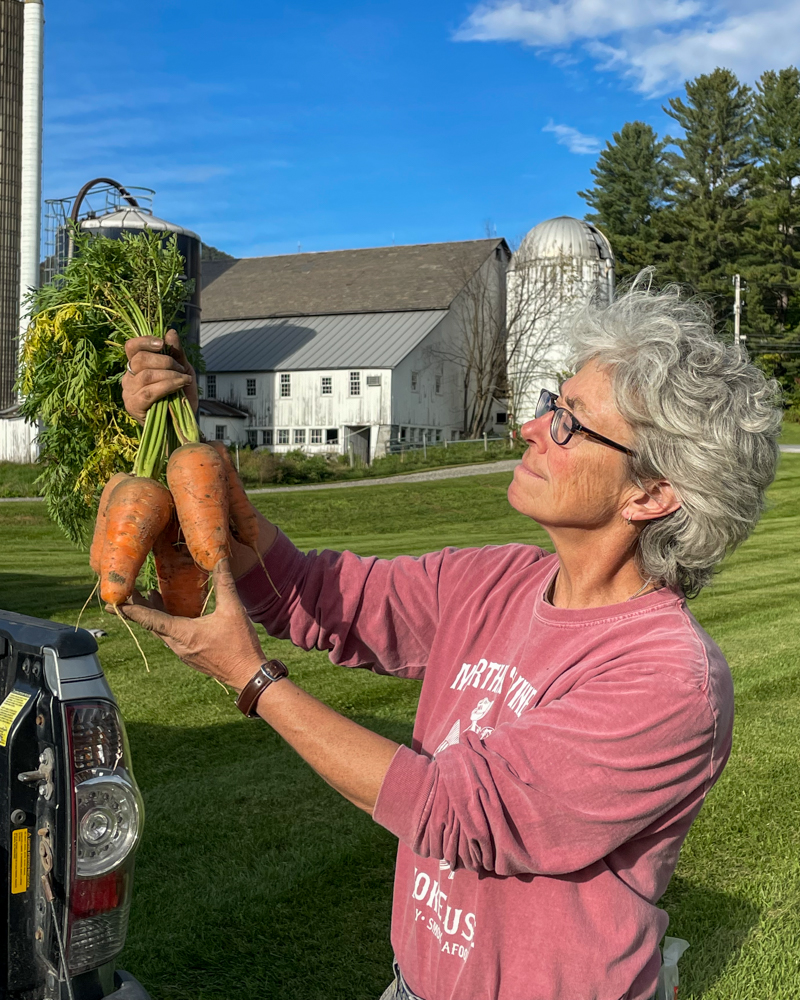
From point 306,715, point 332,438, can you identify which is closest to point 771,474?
point 306,715

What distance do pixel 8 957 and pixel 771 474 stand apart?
6.21 feet

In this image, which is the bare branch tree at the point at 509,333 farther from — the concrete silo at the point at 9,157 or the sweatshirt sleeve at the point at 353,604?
the sweatshirt sleeve at the point at 353,604

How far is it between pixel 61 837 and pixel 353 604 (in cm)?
86

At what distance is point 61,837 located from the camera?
6.89ft

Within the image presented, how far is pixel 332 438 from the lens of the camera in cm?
3856

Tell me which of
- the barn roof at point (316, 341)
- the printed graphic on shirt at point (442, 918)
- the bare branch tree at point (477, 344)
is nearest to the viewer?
the printed graphic on shirt at point (442, 918)

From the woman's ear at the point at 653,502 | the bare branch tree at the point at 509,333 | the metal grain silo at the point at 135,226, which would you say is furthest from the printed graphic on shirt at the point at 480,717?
the bare branch tree at the point at 509,333

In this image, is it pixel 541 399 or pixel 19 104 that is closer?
pixel 541 399

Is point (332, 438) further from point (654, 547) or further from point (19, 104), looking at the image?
point (654, 547)

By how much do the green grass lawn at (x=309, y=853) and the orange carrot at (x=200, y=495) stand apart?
1.92 metres

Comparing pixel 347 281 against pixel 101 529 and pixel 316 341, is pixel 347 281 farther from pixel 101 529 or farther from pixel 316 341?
pixel 101 529

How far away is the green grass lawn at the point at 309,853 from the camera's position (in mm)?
3695

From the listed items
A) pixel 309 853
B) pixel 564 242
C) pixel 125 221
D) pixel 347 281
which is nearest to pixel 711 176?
pixel 564 242

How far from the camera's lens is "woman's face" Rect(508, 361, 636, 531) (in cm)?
207
